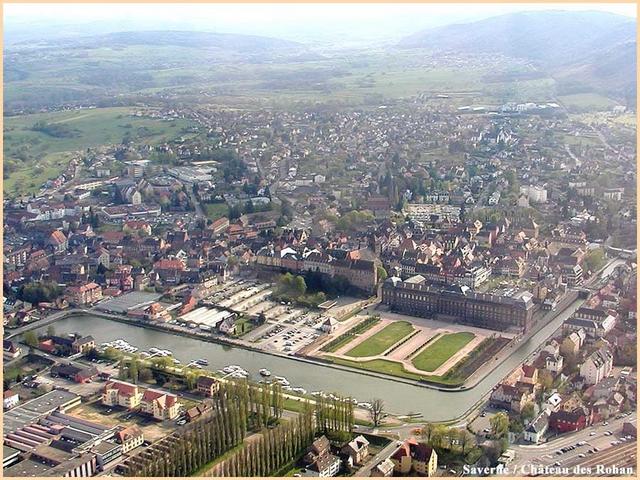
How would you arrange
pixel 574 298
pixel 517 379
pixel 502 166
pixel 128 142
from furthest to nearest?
pixel 128 142
pixel 502 166
pixel 574 298
pixel 517 379

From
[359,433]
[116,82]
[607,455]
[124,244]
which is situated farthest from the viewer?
[116,82]

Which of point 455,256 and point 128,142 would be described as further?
point 128,142

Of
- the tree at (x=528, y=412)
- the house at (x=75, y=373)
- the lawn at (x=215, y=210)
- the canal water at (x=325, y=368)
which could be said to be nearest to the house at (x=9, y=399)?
the house at (x=75, y=373)

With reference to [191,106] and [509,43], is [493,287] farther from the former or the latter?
[509,43]

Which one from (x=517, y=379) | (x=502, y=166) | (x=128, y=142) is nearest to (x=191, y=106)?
(x=128, y=142)

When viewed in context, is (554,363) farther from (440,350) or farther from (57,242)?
(57,242)
